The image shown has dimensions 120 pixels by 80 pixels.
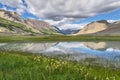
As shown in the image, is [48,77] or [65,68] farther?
[65,68]

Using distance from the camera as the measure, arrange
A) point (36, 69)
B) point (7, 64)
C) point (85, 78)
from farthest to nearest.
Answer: point (7, 64)
point (36, 69)
point (85, 78)

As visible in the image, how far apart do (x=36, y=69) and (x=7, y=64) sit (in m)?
4.27

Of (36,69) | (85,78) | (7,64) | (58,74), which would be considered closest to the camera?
(85,78)

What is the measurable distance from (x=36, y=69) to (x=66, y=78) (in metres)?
3.74

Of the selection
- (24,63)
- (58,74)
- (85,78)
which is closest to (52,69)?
(58,74)

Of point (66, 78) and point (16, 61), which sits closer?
point (66, 78)

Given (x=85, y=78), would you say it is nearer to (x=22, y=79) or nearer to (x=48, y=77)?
(x=48, y=77)

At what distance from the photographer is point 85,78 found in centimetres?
1539

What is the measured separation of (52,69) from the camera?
60.5ft

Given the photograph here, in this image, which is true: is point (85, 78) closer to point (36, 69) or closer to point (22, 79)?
point (22, 79)

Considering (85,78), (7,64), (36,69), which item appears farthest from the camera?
(7,64)

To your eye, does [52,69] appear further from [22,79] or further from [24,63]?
[24,63]

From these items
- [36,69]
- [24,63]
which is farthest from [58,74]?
[24,63]

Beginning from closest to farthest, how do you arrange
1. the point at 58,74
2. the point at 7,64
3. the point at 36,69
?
the point at 58,74, the point at 36,69, the point at 7,64
